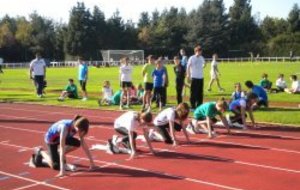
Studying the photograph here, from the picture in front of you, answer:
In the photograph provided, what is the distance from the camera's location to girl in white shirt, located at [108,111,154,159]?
33.3 ft

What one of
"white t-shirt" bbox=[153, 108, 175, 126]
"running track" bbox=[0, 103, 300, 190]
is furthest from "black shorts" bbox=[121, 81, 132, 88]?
"white t-shirt" bbox=[153, 108, 175, 126]

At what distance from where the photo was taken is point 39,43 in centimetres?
8531

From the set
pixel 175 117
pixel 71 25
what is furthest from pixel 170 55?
pixel 175 117

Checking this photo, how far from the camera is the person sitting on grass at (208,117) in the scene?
12.2m

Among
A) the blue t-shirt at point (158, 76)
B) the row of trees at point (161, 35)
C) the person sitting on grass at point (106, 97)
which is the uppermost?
the row of trees at point (161, 35)

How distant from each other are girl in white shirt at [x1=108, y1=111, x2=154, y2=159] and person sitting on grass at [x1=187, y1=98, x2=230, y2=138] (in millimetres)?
2214

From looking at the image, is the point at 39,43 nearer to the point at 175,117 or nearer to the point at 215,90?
the point at 215,90

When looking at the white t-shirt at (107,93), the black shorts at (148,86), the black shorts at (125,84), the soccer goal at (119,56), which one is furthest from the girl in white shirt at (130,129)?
the soccer goal at (119,56)

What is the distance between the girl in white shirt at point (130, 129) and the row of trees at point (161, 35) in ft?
242

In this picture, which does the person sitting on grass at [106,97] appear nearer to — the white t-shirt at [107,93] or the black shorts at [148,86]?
the white t-shirt at [107,93]

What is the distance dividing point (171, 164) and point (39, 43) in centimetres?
7833

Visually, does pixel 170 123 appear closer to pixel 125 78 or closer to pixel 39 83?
pixel 125 78

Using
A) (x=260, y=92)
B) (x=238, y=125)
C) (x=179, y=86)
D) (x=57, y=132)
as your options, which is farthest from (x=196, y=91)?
(x=57, y=132)

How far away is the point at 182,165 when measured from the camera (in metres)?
9.80
